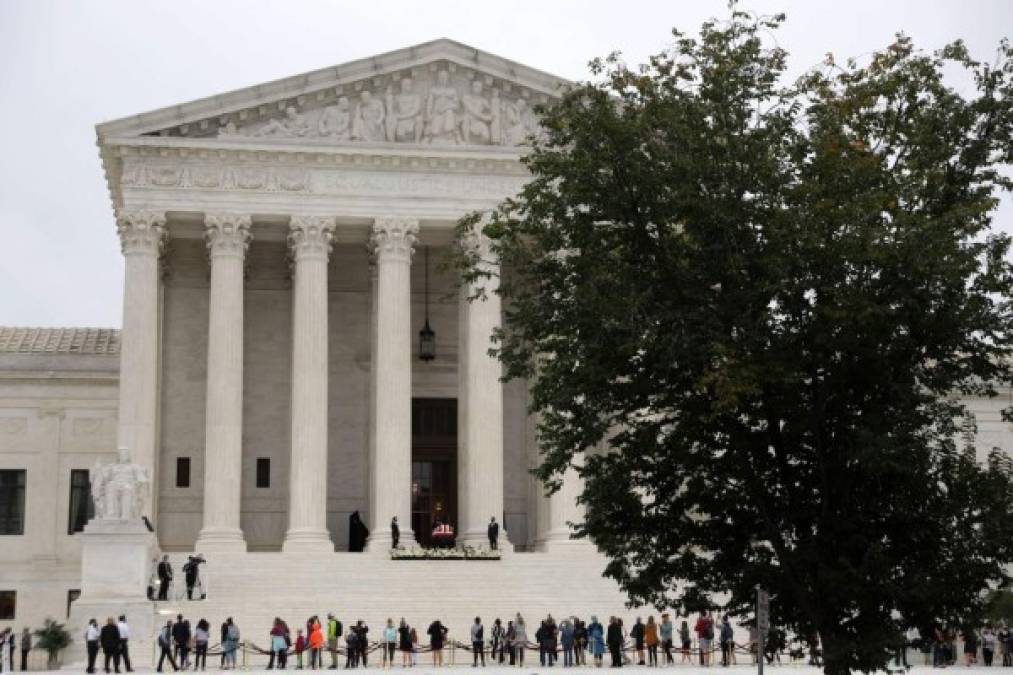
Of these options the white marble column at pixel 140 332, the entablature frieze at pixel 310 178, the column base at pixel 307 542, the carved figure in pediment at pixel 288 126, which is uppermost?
the carved figure in pediment at pixel 288 126

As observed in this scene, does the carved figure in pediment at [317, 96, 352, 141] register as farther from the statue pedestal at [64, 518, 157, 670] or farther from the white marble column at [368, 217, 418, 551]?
the statue pedestal at [64, 518, 157, 670]

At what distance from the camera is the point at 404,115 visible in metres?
51.2

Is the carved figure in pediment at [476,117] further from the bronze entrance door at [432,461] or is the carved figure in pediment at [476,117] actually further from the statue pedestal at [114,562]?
the statue pedestal at [114,562]

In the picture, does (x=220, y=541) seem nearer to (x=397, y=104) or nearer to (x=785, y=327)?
(x=397, y=104)

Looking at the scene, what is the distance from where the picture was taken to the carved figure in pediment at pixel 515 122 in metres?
51.5

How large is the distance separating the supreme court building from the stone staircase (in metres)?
0.09

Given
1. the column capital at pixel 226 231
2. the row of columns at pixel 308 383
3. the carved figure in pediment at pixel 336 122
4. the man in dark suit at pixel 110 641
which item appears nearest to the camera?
the man in dark suit at pixel 110 641

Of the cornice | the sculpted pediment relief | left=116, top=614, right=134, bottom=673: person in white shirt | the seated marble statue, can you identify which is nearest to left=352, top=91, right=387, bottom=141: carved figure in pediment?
the sculpted pediment relief

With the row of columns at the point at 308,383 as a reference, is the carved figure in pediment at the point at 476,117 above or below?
above

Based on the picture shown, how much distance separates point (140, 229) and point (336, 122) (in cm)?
735

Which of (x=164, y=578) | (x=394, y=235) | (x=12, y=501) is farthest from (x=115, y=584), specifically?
(x=12, y=501)

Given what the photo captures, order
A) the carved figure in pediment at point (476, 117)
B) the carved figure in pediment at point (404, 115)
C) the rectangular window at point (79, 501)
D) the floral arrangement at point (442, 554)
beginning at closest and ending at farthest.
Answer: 1. the floral arrangement at point (442, 554)
2. the carved figure in pediment at point (404, 115)
3. the carved figure in pediment at point (476, 117)
4. the rectangular window at point (79, 501)

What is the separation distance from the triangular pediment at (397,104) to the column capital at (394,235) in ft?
8.99

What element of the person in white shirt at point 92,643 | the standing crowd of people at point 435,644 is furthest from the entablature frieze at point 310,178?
the person in white shirt at point 92,643
